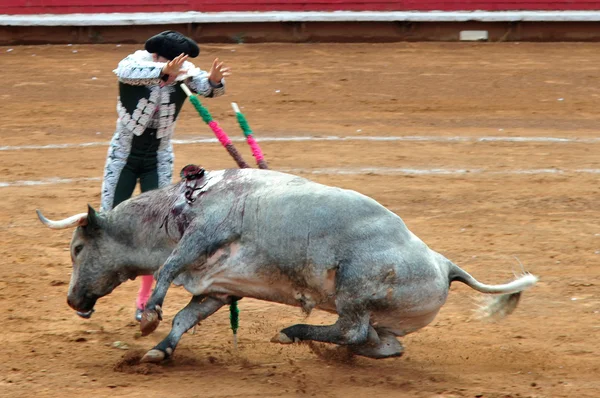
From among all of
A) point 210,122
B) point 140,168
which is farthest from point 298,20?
point 210,122

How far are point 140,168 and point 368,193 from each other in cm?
306

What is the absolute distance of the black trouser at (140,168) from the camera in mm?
5477

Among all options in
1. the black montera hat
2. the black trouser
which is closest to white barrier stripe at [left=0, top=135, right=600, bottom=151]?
the black trouser

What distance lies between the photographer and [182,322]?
479 cm

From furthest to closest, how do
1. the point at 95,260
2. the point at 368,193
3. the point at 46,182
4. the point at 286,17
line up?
the point at 286,17
the point at 46,182
the point at 368,193
the point at 95,260

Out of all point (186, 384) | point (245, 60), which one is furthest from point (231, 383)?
point (245, 60)

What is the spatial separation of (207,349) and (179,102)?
128 centimetres

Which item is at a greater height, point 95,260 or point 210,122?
point 210,122

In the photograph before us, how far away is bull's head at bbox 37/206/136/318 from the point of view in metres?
5.06

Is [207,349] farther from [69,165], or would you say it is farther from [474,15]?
[474,15]

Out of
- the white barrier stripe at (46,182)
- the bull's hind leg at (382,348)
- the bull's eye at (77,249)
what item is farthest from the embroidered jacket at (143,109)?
the white barrier stripe at (46,182)

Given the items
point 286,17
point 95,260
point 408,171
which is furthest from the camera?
point 286,17

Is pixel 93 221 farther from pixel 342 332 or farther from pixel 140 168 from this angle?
pixel 342 332

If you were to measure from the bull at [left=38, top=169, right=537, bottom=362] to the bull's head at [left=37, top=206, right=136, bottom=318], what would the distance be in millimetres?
43
